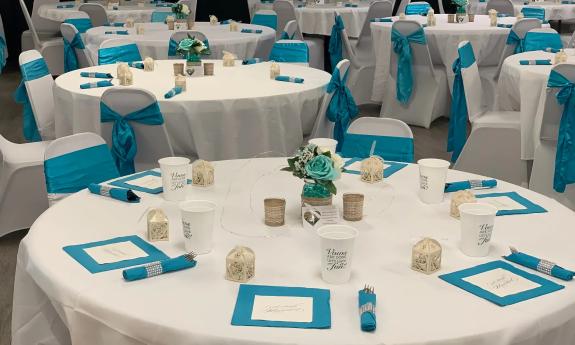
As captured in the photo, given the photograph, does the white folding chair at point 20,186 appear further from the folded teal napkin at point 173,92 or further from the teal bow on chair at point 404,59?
the teal bow on chair at point 404,59

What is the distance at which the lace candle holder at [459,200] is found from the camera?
234cm

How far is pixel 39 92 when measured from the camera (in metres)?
4.84

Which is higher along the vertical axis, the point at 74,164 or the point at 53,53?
the point at 74,164

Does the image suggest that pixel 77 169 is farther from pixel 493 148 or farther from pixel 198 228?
pixel 493 148

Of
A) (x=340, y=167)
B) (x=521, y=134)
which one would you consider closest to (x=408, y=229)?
(x=340, y=167)

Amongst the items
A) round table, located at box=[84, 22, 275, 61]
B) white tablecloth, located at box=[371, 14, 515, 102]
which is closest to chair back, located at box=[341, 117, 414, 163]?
round table, located at box=[84, 22, 275, 61]

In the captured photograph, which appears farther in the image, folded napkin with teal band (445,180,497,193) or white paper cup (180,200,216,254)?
folded napkin with teal band (445,180,497,193)

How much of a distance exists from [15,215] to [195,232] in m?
2.78

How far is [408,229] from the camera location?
2285mm

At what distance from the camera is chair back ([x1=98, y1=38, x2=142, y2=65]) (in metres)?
5.67

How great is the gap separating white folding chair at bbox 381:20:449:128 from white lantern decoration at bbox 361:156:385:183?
420cm

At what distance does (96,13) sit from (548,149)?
5.71 metres

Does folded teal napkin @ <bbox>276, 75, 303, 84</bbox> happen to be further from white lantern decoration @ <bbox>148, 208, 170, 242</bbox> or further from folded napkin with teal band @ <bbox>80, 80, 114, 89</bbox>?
white lantern decoration @ <bbox>148, 208, 170, 242</bbox>

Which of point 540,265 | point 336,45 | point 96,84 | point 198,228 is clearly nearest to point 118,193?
point 198,228
